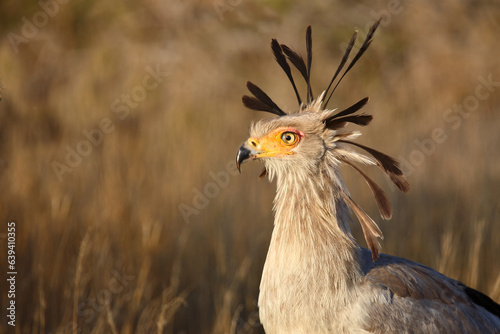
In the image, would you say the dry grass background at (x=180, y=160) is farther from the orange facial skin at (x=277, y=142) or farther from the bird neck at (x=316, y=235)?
the orange facial skin at (x=277, y=142)

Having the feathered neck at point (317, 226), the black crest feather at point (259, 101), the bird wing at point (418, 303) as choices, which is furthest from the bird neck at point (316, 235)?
the black crest feather at point (259, 101)

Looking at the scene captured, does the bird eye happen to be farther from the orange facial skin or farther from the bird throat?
the bird throat

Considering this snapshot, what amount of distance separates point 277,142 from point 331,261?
626mm

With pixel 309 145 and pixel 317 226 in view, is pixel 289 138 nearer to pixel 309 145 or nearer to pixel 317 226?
pixel 309 145

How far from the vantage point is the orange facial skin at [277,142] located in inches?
114

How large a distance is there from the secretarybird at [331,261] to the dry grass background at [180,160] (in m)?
0.83

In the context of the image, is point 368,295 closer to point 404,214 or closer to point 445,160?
point 404,214

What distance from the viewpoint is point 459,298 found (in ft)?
9.70

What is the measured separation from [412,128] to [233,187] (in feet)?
8.49

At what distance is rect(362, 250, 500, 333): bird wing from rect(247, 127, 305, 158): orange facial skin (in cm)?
66

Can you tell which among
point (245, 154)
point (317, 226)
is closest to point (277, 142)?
point (245, 154)

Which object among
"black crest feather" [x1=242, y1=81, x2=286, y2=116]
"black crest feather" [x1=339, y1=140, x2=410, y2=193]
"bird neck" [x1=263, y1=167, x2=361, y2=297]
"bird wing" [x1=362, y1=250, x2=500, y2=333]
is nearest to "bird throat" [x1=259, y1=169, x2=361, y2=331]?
"bird neck" [x1=263, y1=167, x2=361, y2=297]

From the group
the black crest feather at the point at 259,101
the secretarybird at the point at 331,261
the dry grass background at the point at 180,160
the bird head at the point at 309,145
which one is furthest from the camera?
the dry grass background at the point at 180,160

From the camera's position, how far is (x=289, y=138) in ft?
9.58
